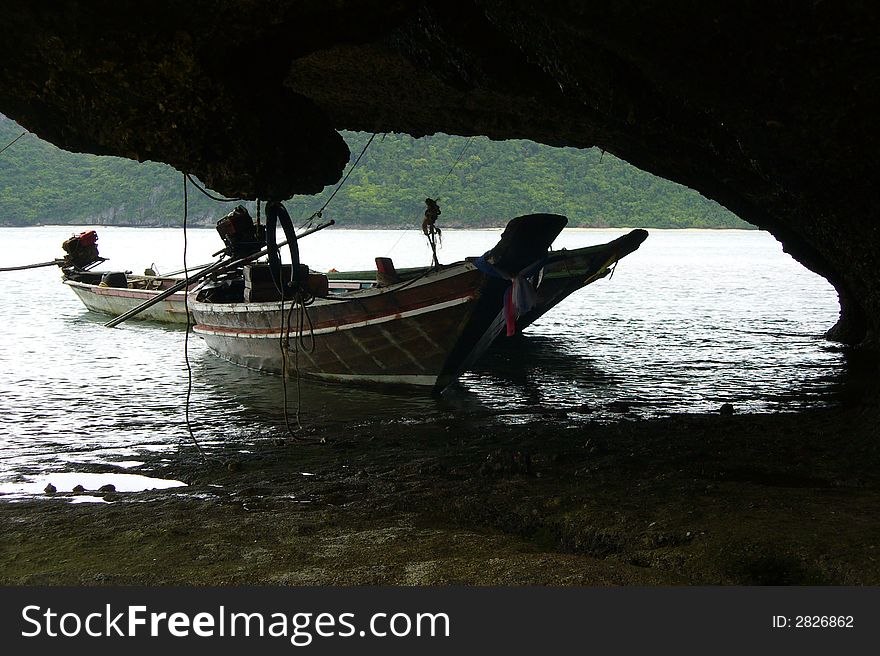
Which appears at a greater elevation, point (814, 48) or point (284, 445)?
point (814, 48)

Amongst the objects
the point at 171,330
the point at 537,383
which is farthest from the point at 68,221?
the point at 537,383

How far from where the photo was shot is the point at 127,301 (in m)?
19.9

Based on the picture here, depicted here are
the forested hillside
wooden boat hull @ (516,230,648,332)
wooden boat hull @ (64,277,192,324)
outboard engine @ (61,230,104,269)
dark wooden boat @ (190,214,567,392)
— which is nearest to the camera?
dark wooden boat @ (190,214,567,392)

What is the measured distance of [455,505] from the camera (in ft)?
18.8

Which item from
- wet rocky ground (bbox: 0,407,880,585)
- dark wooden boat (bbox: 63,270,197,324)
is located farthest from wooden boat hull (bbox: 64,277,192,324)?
wet rocky ground (bbox: 0,407,880,585)

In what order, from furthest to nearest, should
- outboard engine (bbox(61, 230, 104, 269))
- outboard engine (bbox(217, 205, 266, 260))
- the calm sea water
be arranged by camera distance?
1. outboard engine (bbox(61, 230, 104, 269))
2. outboard engine (bbox(217, 205, 266, 260))
3. the calm sea water

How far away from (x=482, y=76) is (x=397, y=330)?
4036 millimetres

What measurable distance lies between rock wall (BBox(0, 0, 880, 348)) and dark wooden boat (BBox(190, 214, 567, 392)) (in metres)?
1.98

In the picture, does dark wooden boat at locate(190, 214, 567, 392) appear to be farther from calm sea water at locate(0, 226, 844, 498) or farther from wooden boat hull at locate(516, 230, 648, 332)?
wooden boat hull at locate(516, 230, 648, 332)

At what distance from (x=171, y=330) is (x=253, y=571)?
14677 millimetres

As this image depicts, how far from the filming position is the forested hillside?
64.9 m

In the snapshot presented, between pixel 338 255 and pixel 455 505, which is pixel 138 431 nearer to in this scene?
pixel 455 505

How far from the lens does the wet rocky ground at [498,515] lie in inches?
171

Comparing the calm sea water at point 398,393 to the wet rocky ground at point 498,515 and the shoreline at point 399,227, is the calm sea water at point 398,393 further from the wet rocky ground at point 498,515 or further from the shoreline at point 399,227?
the shoreline at point 399,227
